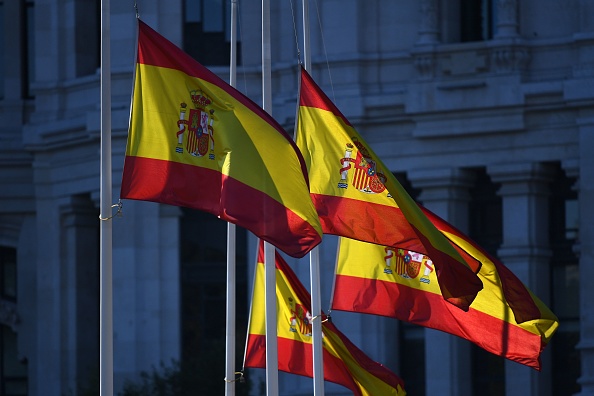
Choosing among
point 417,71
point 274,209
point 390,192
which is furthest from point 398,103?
point 274,209

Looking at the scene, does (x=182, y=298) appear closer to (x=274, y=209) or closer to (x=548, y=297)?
(x=548, y=297)

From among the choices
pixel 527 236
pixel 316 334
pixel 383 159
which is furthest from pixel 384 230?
pixel 383 159

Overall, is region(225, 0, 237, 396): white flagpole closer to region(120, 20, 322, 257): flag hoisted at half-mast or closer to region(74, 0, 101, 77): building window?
region(120, 20, 322, 257): flag hoisted at half-mast

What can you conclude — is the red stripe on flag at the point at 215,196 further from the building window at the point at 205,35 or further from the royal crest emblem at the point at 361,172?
the building window at the point at 205,35

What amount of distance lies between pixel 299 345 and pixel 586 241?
14.0m

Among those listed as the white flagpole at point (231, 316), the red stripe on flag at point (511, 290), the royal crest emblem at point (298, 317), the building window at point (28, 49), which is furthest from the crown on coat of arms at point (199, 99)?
the building window at point (28, 49)

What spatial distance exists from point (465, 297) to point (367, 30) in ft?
71.5

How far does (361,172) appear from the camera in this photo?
101 feet

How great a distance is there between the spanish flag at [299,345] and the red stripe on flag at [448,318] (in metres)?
1.30

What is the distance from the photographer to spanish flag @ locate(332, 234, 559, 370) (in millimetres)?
33062

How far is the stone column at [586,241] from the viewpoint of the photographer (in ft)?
155

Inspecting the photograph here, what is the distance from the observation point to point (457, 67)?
4919 centimetres

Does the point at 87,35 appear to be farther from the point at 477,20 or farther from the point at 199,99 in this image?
the point at 199,99

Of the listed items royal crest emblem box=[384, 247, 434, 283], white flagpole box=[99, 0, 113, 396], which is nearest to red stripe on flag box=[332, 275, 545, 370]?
royal crest emblem box=[384, 247, 434, 283]
